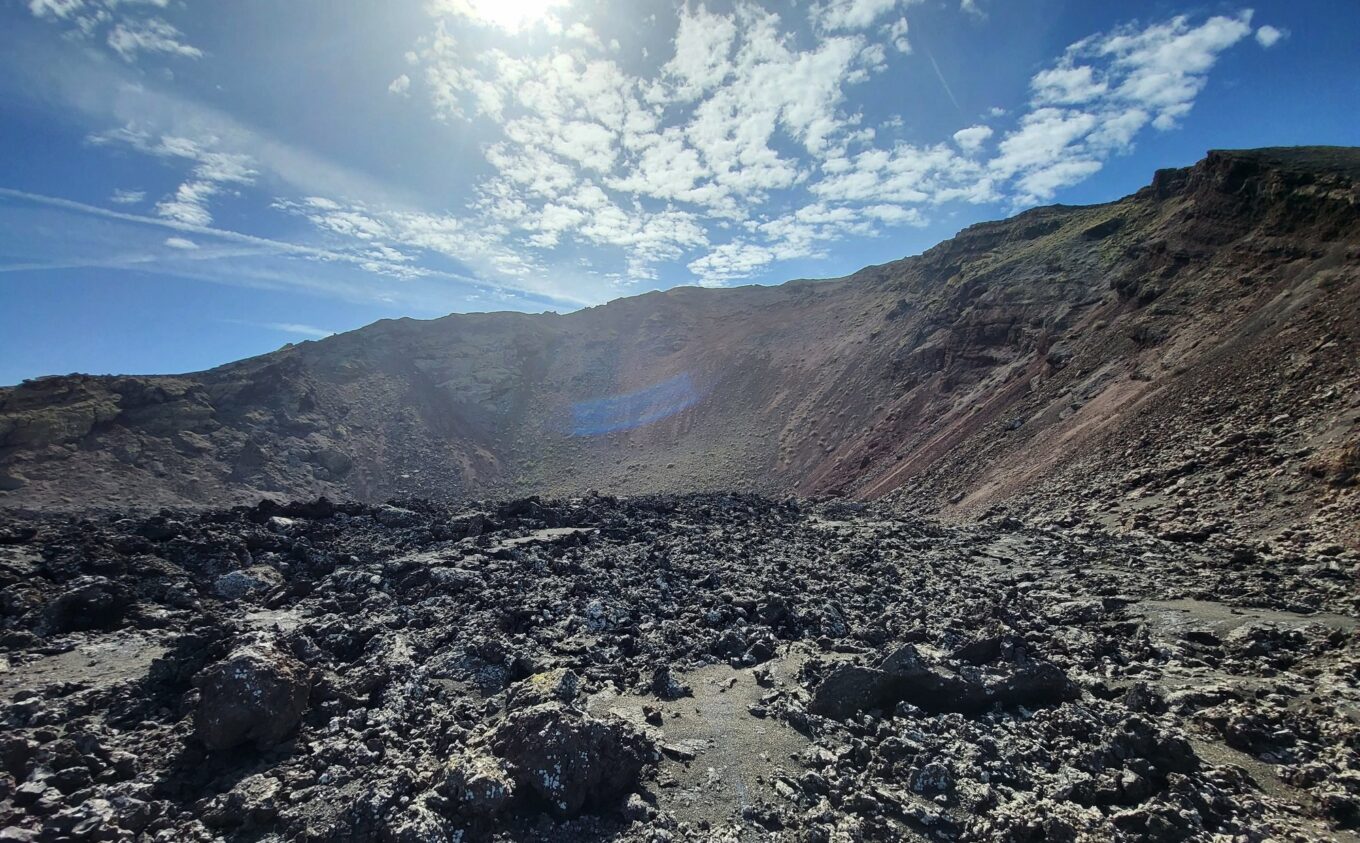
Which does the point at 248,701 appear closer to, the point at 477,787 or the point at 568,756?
the point at 477,787

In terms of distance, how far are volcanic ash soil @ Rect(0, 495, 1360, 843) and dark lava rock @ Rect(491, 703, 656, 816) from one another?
0.03 meters

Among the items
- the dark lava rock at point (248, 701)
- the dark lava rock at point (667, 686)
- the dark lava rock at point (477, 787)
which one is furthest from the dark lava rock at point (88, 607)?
the dark lava rock at point (667, 686)

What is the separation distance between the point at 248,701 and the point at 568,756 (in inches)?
147

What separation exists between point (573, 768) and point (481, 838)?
36.0 inches

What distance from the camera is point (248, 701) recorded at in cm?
627

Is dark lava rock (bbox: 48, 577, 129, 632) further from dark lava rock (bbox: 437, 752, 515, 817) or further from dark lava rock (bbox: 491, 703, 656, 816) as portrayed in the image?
dark lava rock (bbox: 491, 703, 656, 816)

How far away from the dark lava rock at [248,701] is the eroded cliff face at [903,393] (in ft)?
58.1

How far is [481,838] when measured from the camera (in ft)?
16.4

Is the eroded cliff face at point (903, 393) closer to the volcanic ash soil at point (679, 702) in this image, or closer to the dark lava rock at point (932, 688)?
the volcanic ash soil at point (679, 702)

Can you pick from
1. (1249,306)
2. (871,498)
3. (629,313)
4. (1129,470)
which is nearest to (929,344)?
(871,498)

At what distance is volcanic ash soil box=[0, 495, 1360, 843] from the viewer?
5172 mm

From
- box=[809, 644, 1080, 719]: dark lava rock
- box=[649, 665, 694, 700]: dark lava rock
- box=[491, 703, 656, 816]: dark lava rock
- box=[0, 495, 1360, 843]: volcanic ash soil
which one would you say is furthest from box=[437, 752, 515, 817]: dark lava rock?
box=[809, 644, 1080, 719]: dark lava rock

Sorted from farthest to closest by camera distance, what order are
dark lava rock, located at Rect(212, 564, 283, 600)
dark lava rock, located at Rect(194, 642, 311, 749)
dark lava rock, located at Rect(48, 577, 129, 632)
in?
dark lava rock, located at Rect(212, 564, 283, 600) → dark lava rock, located at Rect(48, 577, 129, 632) → dark lava rock, located at Rect(194, 642, 311, 749)

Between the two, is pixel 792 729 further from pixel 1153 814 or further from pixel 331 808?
pixel 331 808
